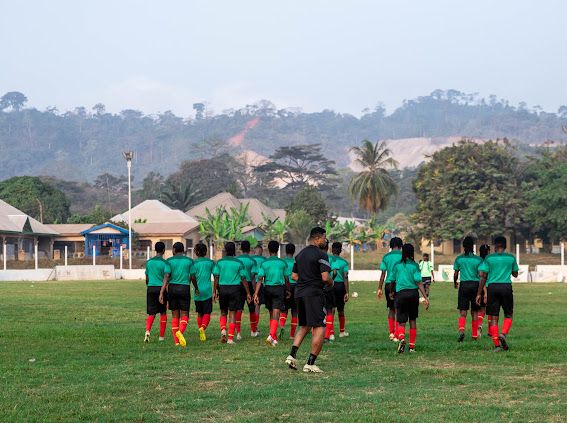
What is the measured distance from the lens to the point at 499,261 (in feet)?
59.1

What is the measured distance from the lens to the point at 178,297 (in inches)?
768

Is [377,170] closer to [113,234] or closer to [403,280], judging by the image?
[113,234]

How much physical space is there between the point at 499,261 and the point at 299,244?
76052 millimetres

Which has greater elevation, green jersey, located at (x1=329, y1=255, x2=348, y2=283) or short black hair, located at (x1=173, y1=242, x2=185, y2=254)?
short black hair, located at (x1=173, y1=242, x2=185, y2=254)

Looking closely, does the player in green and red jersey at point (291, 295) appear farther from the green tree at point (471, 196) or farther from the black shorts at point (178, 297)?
the green tree at point (471, 196)

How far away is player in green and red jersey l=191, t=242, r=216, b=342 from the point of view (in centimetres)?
1967

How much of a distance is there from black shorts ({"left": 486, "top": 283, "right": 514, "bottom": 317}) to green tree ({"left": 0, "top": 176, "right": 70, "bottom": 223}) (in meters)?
104

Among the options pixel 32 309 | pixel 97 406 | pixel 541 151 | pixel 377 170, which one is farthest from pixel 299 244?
pixel 97 406

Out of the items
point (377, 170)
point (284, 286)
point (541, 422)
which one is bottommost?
point (541, 422)

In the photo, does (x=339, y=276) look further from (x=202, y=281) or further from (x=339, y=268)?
(x=202, y=281)

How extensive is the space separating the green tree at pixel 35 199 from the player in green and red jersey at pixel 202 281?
330 feet

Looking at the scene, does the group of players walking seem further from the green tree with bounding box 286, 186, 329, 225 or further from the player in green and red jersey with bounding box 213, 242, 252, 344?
the green tree with bounding box 286, 186, 329, 225

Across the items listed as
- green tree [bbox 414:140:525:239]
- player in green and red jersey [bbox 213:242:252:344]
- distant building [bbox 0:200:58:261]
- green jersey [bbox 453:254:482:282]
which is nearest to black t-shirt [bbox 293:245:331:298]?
player in green and red jersey [bbox 213:242:252:344]

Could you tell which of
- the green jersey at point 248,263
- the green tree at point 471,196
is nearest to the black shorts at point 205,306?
the green jersey at point 248,263
